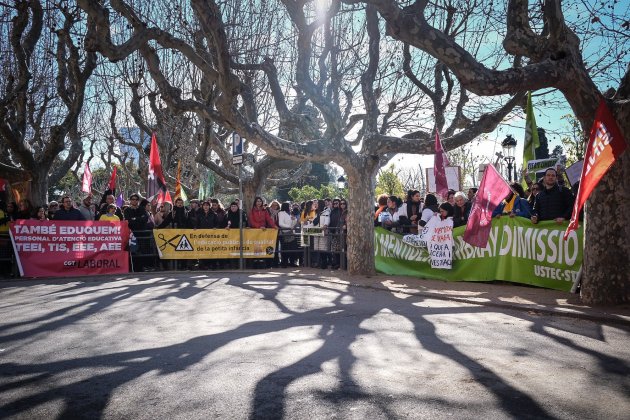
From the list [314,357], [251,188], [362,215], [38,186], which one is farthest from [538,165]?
[38,186]

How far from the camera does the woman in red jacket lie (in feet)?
57.0

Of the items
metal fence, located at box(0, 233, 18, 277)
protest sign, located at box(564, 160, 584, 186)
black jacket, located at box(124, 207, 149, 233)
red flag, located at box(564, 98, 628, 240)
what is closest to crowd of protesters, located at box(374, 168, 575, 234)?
protest sign, located at box(564, 160, 584, 186)

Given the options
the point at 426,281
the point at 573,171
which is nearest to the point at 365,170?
the point at 426,281

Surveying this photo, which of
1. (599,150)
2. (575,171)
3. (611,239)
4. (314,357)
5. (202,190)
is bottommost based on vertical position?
(314,357)

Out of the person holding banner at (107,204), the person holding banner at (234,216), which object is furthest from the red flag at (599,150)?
the person holding banner at (107,204)

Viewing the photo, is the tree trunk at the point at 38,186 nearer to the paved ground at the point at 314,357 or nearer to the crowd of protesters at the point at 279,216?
the crowd of protesters at the point at 279,216

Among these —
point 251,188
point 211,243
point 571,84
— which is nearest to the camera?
point 571,84

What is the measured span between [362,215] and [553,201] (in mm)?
4623

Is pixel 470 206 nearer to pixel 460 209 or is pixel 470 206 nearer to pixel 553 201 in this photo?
pixel 460 209

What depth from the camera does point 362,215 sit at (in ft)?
45.8

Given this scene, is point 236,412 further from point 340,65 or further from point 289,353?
point 340,65

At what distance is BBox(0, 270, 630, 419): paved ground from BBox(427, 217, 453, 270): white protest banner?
302cm

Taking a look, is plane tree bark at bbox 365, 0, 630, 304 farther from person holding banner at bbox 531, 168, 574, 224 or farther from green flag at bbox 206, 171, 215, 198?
green flag at bbox 206, 171, 215, 198

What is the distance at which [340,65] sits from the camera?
18953 millimetres
